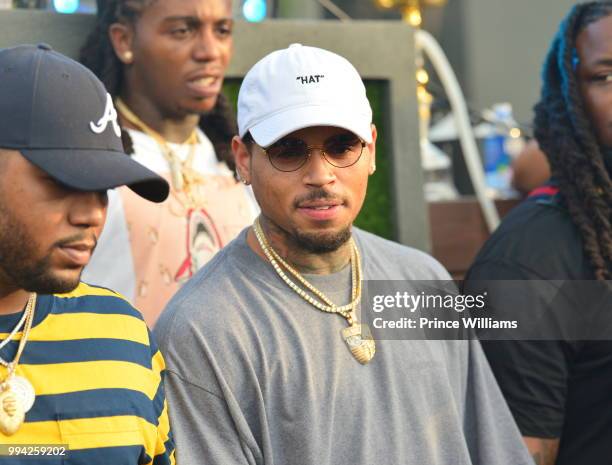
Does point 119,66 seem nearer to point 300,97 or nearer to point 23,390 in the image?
point 300,97

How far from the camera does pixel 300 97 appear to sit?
278 cm

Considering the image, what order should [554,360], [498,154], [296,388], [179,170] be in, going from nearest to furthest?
[296,388], [554,360], [179,170], [498,154]

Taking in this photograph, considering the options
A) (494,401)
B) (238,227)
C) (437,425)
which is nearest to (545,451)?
(494,401)

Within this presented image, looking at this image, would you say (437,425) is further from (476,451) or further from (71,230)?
(71,230)

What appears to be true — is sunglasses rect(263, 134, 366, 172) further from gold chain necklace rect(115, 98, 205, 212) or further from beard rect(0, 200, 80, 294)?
gold chain necklace rect(115, 98, 205, 212)

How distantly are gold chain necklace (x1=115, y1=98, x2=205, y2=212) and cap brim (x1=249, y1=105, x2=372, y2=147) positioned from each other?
0.98m

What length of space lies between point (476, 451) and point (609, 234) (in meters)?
0.93

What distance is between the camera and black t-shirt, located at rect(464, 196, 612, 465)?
324 centimetres

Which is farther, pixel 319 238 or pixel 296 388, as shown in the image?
pixel 319 238

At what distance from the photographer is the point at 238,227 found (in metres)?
3.78

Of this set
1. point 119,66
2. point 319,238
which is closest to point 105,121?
point 319,238

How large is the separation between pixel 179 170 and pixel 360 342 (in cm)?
129

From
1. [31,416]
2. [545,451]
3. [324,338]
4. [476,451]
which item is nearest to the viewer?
[31,416]

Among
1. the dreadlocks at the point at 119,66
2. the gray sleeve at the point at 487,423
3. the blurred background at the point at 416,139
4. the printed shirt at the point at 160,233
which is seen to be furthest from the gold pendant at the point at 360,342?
the blurred background at the point at 416,139
